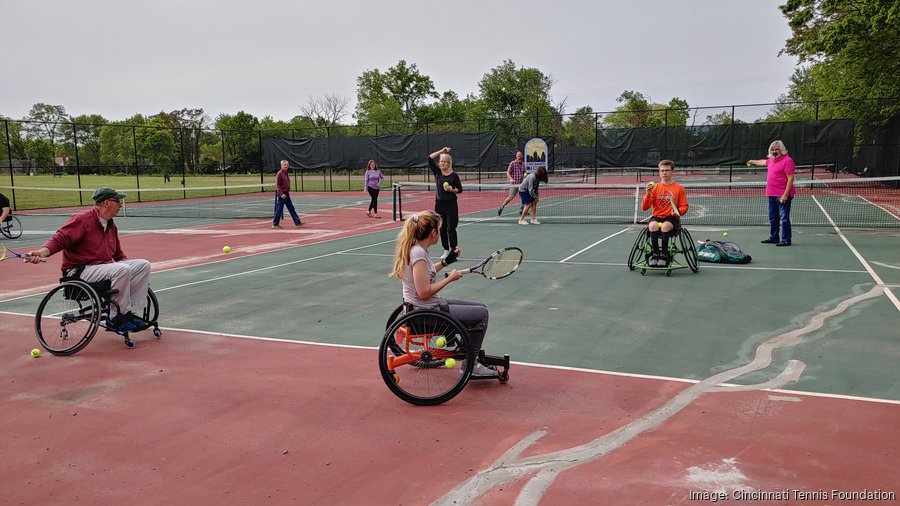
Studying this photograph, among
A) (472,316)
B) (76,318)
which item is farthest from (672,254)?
(76,318)

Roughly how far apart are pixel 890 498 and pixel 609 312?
164 inches

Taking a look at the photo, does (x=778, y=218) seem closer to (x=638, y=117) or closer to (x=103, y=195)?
(x=103, y=195)

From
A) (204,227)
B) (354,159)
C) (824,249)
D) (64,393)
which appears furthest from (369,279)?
(354,159)

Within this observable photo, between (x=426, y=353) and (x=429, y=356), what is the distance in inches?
1.5

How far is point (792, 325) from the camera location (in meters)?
6.59

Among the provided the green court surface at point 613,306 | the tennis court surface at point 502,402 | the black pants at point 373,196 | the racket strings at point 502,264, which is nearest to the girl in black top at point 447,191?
the green court surface at point 613,306

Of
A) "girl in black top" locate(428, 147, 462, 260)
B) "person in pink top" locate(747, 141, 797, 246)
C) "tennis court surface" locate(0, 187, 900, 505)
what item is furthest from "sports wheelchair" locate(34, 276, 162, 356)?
"person in pink top" locate(747, 141, 797, 246)

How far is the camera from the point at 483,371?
5070 mm

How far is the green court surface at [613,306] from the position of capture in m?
5.59

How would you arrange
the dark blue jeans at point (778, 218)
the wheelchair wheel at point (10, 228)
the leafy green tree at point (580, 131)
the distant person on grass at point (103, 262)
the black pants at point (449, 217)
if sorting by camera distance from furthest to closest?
the leafy green tree at point (580, 131)
the wheelchair wheel at point (10, 228)
the dark blue jeans at point (778, 218)
the black pants at point (449, 217)
the distant person on grass at point (103, 262)

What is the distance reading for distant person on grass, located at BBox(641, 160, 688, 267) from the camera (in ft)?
30.6

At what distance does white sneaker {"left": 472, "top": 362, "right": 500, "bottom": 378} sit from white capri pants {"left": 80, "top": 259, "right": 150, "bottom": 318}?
137 inches

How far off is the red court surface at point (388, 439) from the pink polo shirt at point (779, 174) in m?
8.65

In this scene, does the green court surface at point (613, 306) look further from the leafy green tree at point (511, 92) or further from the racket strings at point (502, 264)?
the leafy green tree at point (511, 92)
